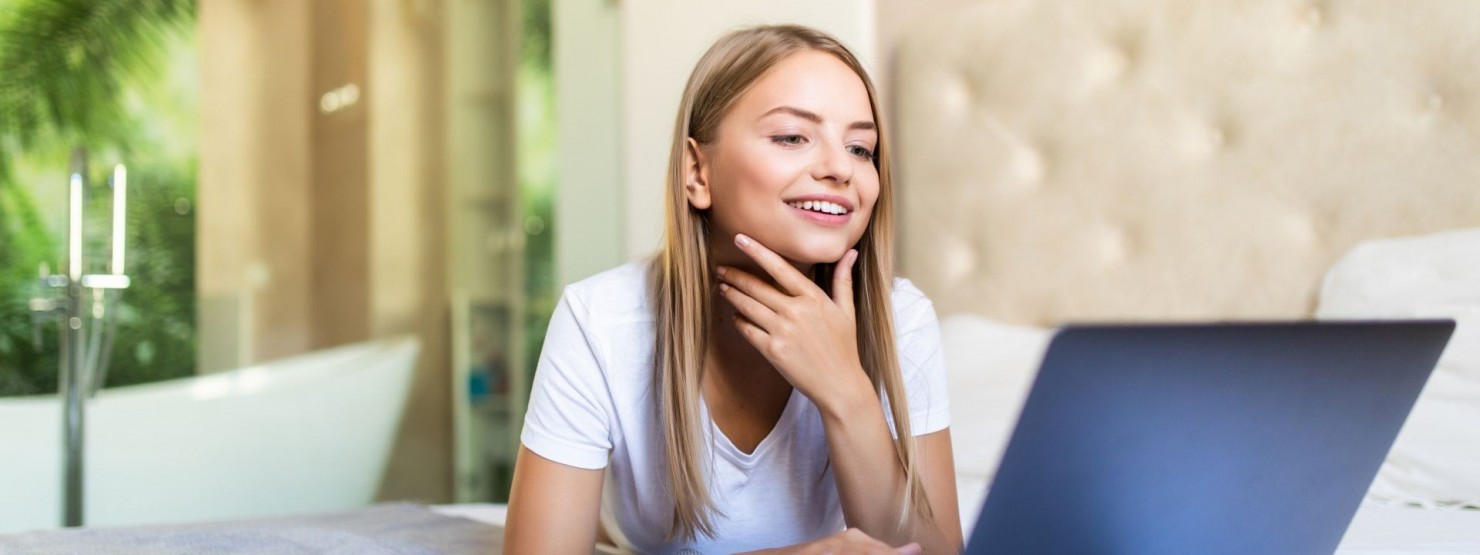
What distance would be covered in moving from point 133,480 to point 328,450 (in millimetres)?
346

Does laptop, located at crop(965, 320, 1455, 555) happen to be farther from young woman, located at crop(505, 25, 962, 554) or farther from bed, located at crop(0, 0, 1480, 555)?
bed, located at crop(0, 0, 1480, 555)

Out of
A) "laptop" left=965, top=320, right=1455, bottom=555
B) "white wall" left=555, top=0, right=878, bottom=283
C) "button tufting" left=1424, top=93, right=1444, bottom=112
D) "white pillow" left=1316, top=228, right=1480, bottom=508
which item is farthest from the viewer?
"white wall" left=555, top=0, right=878, bottom=283

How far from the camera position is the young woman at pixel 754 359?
3.18 feet

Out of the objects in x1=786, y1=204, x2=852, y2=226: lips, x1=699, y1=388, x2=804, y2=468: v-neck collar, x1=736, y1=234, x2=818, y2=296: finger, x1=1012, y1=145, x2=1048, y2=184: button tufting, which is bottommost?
x1=699, y1=388, x2=804, y2=468: v-neck collar

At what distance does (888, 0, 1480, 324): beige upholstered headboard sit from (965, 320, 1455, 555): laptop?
0.93 meters

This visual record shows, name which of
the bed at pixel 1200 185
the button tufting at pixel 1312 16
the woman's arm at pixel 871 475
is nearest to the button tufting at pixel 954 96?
the bed at pixel 1200 185

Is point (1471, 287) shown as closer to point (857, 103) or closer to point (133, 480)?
point (857, 103)

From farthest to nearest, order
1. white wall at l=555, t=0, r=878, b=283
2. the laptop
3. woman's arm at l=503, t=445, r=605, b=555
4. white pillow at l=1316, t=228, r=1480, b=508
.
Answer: white wall at l=555, t=0, r=878, b=283 < white pillow at l=1316, t=228, r=1480, b=508 < woman's arm at l=503, t=445, r=605, b=555 < the laptop

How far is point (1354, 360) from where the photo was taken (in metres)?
0.68

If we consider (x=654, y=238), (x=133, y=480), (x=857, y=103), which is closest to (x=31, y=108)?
(x=133, y=480)

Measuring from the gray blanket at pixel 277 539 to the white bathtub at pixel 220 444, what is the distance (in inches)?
30.5

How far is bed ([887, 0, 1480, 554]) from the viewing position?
1.38 m

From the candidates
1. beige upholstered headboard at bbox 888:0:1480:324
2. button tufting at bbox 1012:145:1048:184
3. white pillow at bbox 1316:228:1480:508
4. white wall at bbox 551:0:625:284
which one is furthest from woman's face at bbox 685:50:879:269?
white wall at bbox 551:0:625:284

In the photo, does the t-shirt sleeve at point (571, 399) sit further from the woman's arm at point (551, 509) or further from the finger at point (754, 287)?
the finger at point (754, 287)
